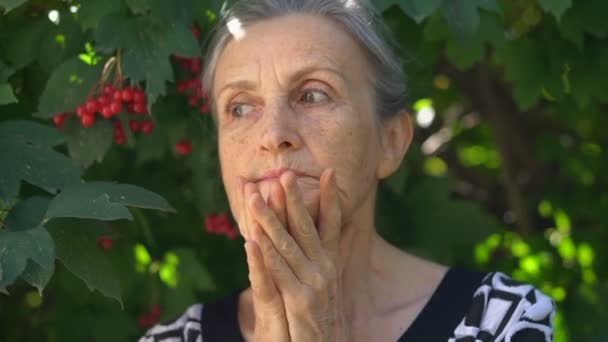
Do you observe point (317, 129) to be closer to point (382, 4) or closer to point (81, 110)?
point (382, 4)

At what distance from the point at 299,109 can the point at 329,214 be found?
293mm

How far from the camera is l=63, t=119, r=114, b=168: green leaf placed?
293 cm

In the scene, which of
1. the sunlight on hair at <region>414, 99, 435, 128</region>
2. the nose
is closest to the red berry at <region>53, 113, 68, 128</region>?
the nose

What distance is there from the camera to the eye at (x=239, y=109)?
2.67 m

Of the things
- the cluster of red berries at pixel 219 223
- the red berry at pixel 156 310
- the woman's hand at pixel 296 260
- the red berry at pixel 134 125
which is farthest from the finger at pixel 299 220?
the red berry at pixel 156 310

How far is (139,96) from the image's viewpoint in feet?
9.53

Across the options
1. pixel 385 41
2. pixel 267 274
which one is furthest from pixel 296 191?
pixel 385 41

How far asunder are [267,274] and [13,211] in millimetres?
583

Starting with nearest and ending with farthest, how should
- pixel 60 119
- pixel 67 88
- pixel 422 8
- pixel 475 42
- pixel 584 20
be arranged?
pixel 422 8
pixel 67 88
pixel 60 119
pixel 584 20
pixel 475 42

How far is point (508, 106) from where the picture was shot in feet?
16.5

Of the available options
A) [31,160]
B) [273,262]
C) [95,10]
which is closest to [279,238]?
[273,262]

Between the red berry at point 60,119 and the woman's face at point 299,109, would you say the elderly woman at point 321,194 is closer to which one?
the woman's face at point 299,109

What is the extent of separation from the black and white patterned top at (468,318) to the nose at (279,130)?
600 mm

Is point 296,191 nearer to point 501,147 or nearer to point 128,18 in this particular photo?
point 128,18
